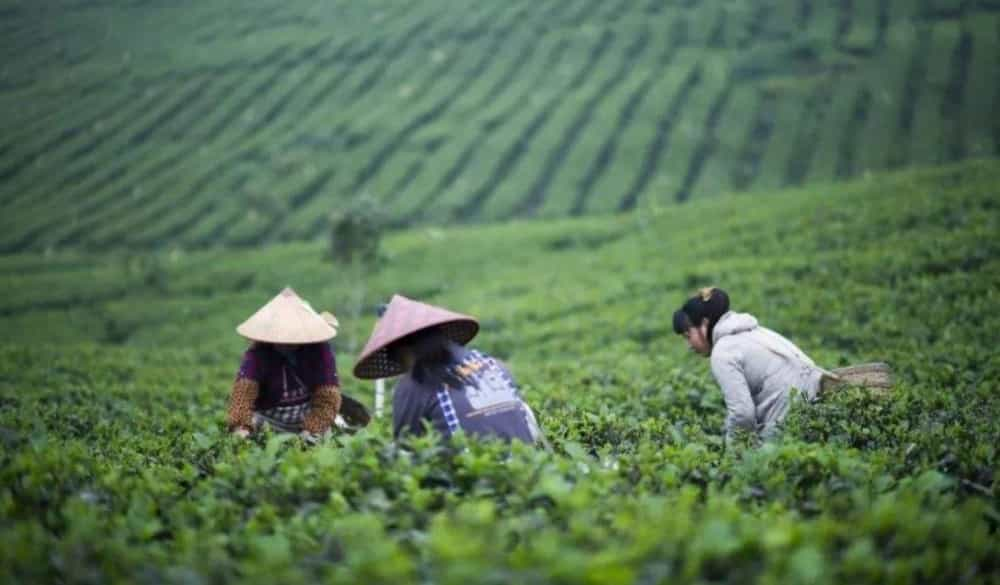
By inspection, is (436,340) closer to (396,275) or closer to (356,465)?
(356,465)

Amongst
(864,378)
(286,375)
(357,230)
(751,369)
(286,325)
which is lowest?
(357,230)

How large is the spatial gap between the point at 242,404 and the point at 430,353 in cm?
179

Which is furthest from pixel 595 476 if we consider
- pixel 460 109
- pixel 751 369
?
pixel 460 109

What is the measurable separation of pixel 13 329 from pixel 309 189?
1803 centimetres

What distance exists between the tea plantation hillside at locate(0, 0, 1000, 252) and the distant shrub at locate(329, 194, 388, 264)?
587 inches

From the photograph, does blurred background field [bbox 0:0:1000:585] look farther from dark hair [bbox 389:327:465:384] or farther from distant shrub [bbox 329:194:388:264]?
dark hair [bbox 389:327:465:384]

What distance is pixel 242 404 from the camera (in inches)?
206

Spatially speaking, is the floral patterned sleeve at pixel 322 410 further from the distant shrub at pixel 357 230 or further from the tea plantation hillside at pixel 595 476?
the distant shrub at pixel 357 230

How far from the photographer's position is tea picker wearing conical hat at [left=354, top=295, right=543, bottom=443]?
3.92 m

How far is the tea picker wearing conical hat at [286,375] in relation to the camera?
525cm

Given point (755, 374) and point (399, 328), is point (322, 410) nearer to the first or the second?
point (399, 328)

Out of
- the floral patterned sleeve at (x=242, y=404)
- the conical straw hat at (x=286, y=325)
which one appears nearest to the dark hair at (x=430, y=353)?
the conical straw hat at (x=286, y=325)

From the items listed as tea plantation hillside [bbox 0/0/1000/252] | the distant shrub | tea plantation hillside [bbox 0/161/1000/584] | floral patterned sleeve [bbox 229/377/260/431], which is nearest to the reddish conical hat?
tea plantation hillside [bbox 0/161/1000/584]

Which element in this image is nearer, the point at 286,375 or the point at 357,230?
the point at 286,375
